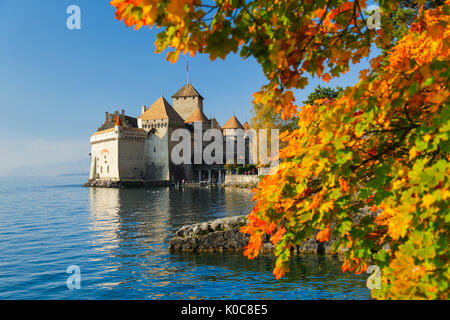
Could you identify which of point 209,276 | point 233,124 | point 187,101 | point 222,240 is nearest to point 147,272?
point 209,276

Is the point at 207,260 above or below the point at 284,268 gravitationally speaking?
below

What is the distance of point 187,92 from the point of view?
91.1m

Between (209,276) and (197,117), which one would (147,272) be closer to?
(209,276)

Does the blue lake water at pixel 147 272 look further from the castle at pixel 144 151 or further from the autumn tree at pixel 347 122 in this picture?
the castle at pixel 144 151

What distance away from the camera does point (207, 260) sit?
12781 mm

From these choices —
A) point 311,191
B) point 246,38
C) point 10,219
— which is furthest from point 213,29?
point 10,219

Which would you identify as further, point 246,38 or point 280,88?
point 280,88

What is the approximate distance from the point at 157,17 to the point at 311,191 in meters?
2.63

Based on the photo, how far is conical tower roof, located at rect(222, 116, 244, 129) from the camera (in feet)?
277

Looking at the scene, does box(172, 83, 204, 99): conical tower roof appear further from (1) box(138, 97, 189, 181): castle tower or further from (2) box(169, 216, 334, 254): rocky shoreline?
(2) box(169, 216, 334, 254): rocky shoreline

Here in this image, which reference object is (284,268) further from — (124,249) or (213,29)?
(124,249)

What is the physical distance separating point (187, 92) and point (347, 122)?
91.0 m

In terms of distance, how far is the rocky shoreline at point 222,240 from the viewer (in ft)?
44.2
